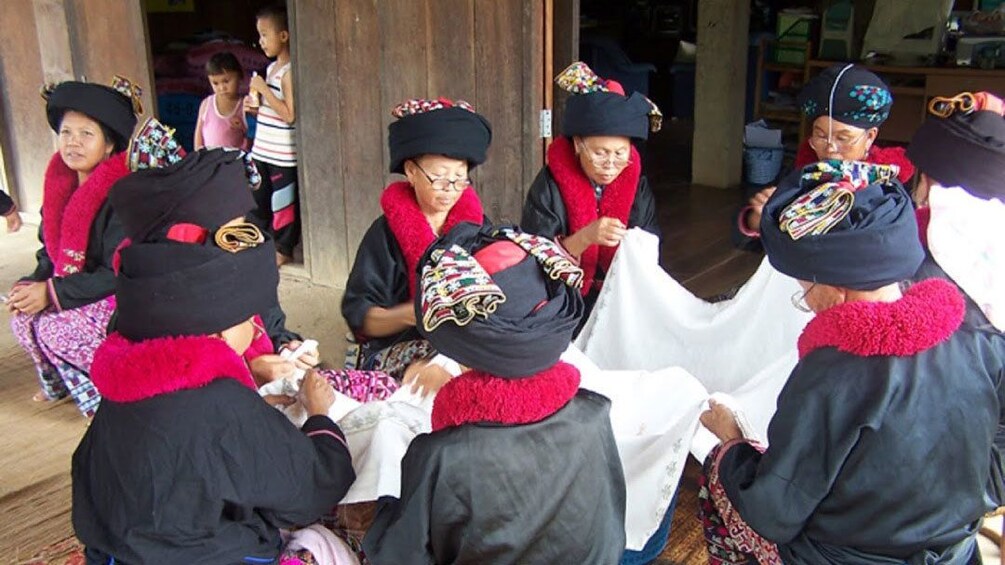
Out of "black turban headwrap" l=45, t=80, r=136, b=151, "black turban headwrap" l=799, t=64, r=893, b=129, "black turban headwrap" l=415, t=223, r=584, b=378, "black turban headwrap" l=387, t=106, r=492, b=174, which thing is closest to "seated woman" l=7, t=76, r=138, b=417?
"black turban headwrap" l=45, t=80, r=136, b=151

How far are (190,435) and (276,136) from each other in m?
3.91

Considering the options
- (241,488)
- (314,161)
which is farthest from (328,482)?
(314,161)

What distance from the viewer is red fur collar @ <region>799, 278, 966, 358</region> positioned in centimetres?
193

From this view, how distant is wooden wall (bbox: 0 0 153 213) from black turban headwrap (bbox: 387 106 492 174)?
3684 mm

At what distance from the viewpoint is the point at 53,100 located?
3.61 meters

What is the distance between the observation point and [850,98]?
3152 millimetres

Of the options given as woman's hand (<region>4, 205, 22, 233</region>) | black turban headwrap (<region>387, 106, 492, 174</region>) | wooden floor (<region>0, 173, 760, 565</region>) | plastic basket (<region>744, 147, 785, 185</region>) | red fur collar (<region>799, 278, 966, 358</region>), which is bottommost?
wooden floor (<region>0, 173, 760, 565</region>)

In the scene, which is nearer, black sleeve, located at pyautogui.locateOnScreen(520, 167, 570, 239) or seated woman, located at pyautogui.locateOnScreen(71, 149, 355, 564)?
seated woman, located at pyautogui.locateOnScreen(71, 149, 355, 564)

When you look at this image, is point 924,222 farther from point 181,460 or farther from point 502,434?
point 181,460

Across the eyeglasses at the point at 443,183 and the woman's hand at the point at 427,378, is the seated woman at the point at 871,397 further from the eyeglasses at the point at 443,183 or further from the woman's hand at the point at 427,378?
the eyeglasses at the point at 443,183

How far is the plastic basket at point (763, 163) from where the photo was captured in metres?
8.24

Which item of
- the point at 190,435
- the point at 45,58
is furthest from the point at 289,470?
the point at 45,58

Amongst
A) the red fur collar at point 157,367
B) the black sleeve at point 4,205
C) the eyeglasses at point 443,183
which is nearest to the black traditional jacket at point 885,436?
the red fur collar at point 157,367

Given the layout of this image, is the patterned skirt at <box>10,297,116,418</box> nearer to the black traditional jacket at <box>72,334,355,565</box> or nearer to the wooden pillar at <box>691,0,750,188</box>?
the black traditional jacket at <box>72,334,355,565</box>
